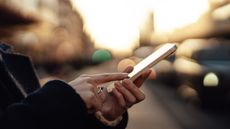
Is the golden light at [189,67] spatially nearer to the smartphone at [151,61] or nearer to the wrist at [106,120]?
the smartphone at [151,61]

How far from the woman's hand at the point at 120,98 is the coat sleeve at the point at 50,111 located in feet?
0.55

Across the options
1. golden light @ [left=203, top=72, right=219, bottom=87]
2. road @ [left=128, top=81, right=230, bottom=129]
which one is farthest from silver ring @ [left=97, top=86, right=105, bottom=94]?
golden light @ [left=203, top=72, right=219, bottom=87]

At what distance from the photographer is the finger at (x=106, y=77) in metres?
2.05

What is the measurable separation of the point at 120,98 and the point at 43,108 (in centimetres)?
35

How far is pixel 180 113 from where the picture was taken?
→ 35.0ft

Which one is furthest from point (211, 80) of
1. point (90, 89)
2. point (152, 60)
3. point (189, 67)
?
point (90, 89)

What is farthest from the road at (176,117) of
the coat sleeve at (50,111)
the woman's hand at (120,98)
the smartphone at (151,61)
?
the coat sleeve at (50,111)

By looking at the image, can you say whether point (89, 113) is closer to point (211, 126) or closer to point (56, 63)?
point (211, 126)

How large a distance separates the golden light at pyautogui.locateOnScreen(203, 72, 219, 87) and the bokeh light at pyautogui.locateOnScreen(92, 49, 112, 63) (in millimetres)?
45290

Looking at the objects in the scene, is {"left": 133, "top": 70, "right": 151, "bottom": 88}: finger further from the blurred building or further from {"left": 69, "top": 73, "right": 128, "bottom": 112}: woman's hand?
the blurred building

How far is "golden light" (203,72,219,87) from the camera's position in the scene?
9492 mm

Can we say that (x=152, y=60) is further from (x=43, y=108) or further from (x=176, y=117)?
(x=176, y=117)

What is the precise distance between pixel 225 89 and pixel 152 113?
2299mm

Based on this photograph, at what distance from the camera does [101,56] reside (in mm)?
58594
